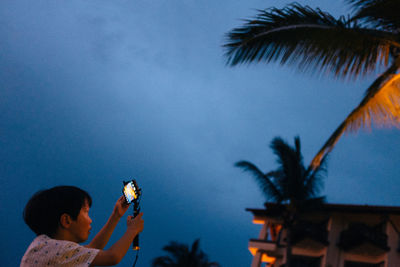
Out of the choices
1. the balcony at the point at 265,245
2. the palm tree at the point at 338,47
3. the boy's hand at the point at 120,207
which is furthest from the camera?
the balcony at the point at 265,245

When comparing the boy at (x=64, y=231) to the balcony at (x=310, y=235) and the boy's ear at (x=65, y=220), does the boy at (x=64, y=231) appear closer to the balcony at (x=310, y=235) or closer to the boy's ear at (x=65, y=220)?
the boy's ear at (x=65, y=220)

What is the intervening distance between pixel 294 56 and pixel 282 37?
299mm

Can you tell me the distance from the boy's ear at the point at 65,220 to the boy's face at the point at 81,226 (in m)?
0.02

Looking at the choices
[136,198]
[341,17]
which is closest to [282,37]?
[341,17]

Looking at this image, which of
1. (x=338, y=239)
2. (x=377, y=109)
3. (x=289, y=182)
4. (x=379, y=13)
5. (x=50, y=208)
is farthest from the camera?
(x=338, y=239)

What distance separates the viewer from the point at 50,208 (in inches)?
86.7

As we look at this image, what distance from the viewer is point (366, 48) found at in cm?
543

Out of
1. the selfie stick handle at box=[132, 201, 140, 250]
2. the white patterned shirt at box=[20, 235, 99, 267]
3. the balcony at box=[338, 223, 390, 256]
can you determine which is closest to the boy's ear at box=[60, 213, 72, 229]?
the white patterned shirt at box=[20, 235, 99, 267]

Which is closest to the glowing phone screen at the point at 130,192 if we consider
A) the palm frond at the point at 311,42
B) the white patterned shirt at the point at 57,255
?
the white patterned shirt at the point at 57,255

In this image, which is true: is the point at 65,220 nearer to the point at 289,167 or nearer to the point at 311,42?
the point at 311,42

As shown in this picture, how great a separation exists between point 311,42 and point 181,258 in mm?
29574

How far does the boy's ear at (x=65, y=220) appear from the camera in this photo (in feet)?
7.23

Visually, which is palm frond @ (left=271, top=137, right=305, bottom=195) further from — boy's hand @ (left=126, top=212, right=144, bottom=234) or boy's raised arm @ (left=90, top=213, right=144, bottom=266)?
boy's raised arm @ (left=90, top=213, right=144, bottom=266)

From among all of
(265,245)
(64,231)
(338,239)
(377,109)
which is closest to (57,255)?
(64,231)
